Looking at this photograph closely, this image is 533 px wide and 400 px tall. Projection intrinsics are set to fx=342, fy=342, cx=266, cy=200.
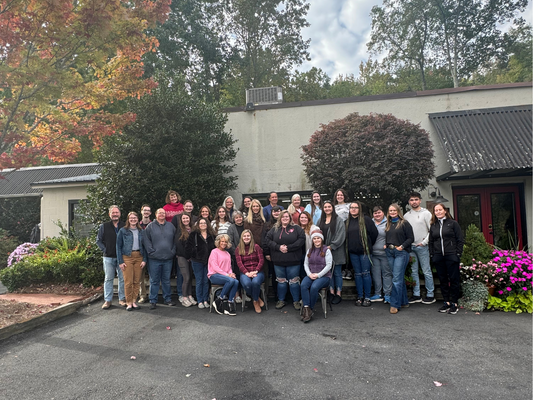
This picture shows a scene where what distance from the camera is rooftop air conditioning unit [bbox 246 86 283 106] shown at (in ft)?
38.8

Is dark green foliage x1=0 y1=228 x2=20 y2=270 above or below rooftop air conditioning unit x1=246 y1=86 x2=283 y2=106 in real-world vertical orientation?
below

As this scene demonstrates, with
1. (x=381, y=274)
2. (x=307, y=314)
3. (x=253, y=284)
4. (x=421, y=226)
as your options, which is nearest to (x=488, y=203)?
(x=421, y=226)

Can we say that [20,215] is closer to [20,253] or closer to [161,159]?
[20,253]

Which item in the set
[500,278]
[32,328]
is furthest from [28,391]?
[500,278]

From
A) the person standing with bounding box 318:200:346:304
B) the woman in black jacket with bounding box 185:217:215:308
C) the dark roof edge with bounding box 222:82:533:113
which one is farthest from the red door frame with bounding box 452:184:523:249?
the woman in black jacket with bounding box 185:217:215:308

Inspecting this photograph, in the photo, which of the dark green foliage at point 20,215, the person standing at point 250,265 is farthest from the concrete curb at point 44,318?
the dark green foliage at point 20,215

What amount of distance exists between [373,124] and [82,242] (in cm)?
875

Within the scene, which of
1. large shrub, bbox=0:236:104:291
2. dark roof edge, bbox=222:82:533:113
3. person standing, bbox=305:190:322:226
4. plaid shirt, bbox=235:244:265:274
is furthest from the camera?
dark roof edge, bbox=222:82:533:113

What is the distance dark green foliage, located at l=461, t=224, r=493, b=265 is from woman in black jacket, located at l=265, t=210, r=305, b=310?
3224 millimetres

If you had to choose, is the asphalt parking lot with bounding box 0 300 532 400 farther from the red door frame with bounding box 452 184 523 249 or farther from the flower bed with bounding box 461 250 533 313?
the red door frame with bounding box 452 184 523 249

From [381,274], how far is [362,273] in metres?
0.42

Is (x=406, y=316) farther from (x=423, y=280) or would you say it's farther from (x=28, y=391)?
(x=28, y=391)

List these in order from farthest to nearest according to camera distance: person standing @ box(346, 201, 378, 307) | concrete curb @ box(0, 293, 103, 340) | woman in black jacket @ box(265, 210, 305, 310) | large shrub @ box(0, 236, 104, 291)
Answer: large shrub @ box(0, 236, 104, 291)
person standing @ box(346, 201, 378, 307)
woman in black jacket @ box(265, 210, 305, 310)
concrete curb @ box(0, 293, 103, 340)

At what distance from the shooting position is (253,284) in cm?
602
